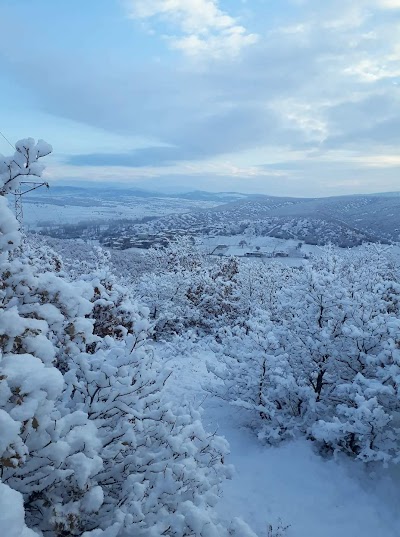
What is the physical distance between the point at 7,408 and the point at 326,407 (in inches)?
267

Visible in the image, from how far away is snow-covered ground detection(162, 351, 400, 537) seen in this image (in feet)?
19.5

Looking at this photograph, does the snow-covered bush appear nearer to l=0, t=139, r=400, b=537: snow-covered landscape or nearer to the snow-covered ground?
l=0, t=139, r=400, b=537: snow-covered landscape

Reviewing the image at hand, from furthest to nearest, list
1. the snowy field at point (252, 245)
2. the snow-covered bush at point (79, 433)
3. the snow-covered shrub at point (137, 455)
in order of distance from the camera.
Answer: the snowy field at point (252, 245)
the snow-covered shrub at point (137, 455)
the snow-covered bush at point (79, 433)

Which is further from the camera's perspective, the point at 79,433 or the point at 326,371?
the point at 326,371

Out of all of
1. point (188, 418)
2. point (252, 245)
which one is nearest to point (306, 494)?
point (188, 418)

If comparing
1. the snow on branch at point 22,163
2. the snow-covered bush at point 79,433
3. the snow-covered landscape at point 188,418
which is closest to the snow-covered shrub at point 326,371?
the snow-covered landscape at point 188,418

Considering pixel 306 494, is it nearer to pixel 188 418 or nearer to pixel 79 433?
pixel 188 418

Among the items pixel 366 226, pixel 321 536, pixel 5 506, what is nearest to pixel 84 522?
pixel 5 506

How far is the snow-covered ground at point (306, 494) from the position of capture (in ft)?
19.5

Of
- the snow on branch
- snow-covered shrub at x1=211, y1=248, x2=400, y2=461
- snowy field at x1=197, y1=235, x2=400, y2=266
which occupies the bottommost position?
snowy field at x1=197, y1=235, x2=400, y2=266

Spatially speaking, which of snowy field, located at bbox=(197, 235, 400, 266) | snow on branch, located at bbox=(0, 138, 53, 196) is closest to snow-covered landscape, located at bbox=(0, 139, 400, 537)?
snow on branch, located at bbox=(0, 138, 53, 196)

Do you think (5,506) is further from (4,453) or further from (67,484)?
(67,484)

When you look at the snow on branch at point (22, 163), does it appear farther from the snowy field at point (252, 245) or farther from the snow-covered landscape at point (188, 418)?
the snowy field at point (252, 245)

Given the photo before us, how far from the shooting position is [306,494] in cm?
661
